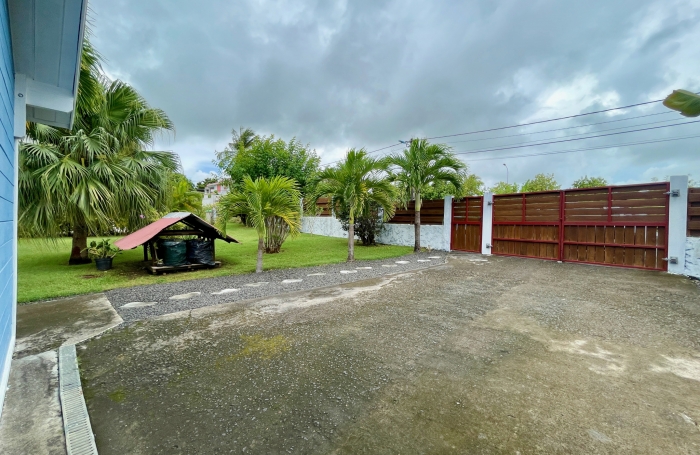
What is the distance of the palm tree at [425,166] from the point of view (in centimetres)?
1004

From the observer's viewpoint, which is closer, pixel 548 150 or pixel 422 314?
pixel 422 314

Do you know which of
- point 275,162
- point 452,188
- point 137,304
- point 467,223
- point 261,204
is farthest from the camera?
point 275,162

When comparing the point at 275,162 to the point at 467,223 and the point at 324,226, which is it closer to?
the point at 324,226

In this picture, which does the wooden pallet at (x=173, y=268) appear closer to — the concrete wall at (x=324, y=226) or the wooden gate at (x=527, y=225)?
the wooden gate at (x=527, y=225)

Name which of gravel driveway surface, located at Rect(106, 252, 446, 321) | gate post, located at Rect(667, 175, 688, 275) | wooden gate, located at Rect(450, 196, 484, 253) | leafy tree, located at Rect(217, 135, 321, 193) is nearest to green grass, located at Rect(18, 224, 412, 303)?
gravel driveway surface, located at Rect(106, 252, 446, 321)

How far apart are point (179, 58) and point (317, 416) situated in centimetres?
1159

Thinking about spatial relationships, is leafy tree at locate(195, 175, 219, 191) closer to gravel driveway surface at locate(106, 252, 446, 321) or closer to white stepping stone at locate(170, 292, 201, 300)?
gravel driveway surface at locate(106, 252, 446, 321)

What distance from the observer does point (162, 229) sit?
6.57 metres

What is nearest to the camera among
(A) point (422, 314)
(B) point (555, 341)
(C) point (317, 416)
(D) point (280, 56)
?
(C) point (317, 416)

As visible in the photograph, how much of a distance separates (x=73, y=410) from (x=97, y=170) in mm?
6604

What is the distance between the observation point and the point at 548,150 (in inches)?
703

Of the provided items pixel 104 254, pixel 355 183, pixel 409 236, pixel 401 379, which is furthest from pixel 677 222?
pixel 104 254

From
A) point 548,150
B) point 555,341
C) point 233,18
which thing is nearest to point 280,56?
point 233,18

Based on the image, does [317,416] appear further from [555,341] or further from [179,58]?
[179,58]
